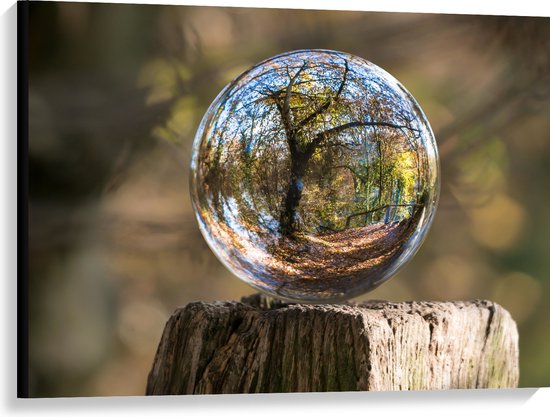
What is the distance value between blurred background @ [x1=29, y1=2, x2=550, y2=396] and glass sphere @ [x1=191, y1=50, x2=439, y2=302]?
77.0 inches

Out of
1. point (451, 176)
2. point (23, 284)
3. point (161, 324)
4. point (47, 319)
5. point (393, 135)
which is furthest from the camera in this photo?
point (451, 176)

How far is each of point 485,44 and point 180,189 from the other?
6.07ft

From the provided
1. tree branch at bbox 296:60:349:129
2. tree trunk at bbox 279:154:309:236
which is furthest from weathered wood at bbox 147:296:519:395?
tree branch at bbox 296:60:349:129

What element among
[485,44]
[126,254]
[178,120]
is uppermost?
[485,44]

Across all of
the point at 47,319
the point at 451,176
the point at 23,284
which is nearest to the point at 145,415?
the point at 23,284

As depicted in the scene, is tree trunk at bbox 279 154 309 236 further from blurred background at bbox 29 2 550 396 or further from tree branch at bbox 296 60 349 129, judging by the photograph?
Result: blurred background at bbox 29 2 550 396

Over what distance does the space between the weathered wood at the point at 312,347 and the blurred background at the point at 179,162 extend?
1.54m

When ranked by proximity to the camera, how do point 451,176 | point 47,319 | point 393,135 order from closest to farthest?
point 393,135 < point 47,319 < point 451,176

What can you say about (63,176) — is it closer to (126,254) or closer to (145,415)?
(126,254)

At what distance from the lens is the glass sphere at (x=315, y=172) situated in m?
2.61

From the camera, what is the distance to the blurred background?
452 centimetres

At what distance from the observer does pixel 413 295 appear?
5125 mm

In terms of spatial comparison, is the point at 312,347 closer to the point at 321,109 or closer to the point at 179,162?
the point at 321,109

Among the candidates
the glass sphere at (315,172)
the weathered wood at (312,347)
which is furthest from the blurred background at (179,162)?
the glass sphere at (315,172)
